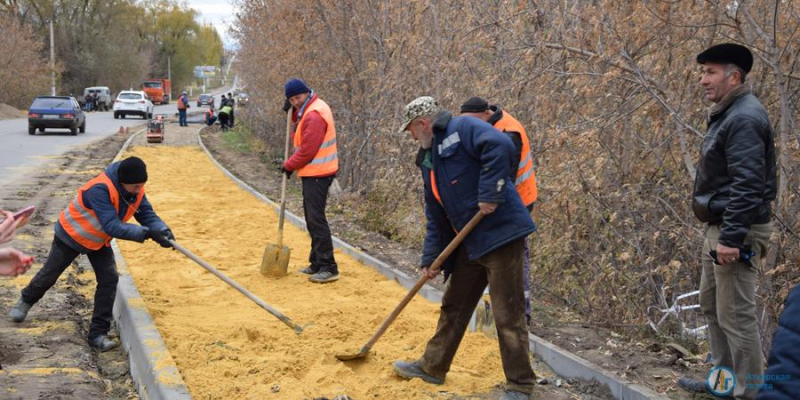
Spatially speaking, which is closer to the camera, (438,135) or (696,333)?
(438,135)

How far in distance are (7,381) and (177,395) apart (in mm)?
1340

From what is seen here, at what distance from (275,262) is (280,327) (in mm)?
1773

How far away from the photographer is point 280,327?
614 centimetres

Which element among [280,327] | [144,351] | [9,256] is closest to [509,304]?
[280,327]

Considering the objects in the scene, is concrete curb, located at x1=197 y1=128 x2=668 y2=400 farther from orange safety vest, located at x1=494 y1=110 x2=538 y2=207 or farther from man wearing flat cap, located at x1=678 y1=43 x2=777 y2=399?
orange safety vest, located at x1=494 y1=110 x2=538 y2=207

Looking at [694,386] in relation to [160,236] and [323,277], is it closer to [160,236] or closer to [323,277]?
[160,236]

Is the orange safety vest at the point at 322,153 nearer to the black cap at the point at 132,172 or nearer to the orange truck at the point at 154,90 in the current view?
the black cap at the point at 132,172

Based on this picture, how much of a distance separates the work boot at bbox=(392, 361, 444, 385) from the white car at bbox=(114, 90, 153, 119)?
3988cm

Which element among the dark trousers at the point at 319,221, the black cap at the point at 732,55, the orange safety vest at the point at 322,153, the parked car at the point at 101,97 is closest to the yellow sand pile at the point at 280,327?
the dark trousers at the point at 319,221

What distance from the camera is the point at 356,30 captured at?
14.0m

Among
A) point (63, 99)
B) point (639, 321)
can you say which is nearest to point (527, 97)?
point (639, 321)

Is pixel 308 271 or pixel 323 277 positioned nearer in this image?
pixel 323 277

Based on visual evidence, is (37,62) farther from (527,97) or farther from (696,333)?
(696,333)

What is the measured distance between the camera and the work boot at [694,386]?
4.63 metres
